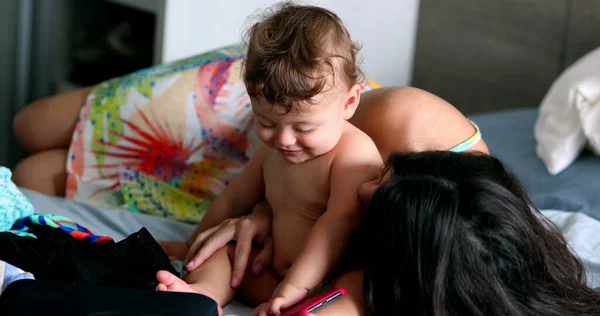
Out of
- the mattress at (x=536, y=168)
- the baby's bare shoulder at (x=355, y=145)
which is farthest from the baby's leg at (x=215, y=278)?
the mattress at (x=536, y=168)

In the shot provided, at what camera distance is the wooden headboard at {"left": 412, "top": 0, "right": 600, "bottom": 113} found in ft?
6.79

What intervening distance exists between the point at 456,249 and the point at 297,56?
33 cm

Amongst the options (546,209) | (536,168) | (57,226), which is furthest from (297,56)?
(536,168)

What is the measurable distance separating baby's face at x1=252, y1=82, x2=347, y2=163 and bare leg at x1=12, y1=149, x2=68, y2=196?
80 cm

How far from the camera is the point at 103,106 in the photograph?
5.57 feet

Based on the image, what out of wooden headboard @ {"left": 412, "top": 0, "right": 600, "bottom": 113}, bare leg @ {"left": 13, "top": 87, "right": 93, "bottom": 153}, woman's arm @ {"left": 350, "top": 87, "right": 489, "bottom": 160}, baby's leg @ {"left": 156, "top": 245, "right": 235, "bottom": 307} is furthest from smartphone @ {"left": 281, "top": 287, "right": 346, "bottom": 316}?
wooden headboard @ {"left": 412, "top": 0, "right": 600, "bottom": 113}

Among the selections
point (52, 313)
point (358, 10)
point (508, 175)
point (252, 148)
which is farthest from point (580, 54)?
point (52, 313)

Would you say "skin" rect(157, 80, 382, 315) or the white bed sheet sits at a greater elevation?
"skin" rect(157, 80, 382, 315)

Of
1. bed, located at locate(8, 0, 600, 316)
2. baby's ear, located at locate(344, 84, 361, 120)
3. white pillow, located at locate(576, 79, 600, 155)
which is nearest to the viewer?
baby's ear, located at locate(344, 84, 361, 120)

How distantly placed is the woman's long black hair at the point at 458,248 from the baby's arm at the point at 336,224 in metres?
0.06

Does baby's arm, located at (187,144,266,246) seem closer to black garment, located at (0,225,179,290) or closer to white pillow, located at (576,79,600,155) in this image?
black garment, located at (0,225,179,290)

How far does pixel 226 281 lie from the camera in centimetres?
114

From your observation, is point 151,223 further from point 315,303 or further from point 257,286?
point 315,303

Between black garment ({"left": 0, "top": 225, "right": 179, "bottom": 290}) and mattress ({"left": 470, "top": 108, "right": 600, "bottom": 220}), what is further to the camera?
mattress ({"left": 470, "top": 108, "right": 600, "bottom": 220})
